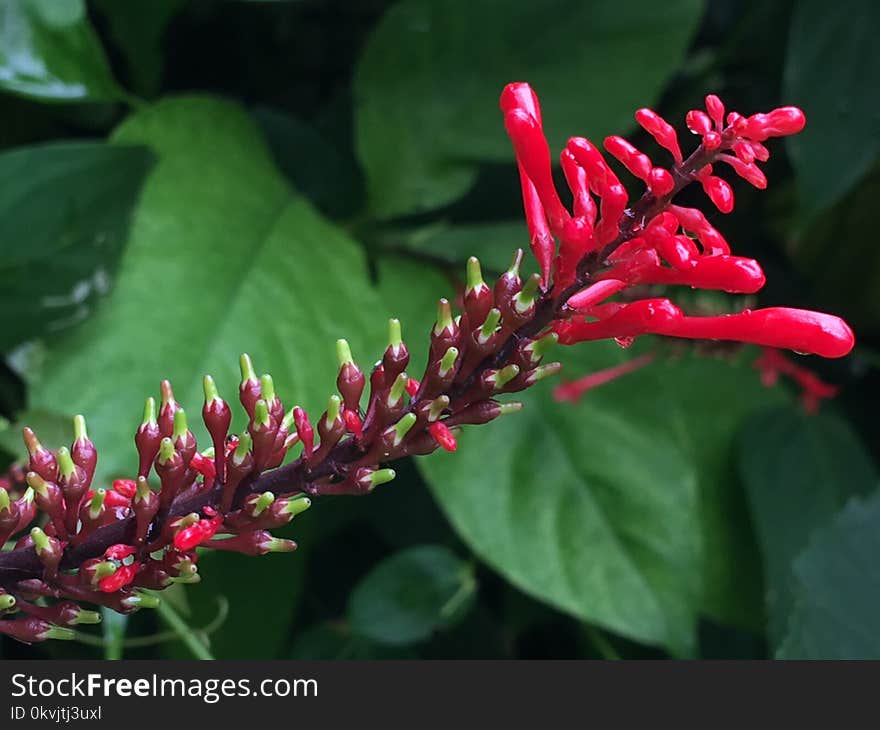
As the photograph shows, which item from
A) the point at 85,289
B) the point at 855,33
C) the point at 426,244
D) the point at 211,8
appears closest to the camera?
the point at 85,289

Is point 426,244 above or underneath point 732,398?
above

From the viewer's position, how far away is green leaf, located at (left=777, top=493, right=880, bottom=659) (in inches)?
26.8

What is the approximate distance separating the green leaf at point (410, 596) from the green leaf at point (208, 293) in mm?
176

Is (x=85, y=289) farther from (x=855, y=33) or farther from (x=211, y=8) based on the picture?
(x=855, y=33)

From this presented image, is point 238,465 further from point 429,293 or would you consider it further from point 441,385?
point 429,293

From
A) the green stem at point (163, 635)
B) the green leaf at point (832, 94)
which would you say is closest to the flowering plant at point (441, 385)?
the green stem at point (163, 635)

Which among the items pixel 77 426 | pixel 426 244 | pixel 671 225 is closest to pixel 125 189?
pixel 426 244

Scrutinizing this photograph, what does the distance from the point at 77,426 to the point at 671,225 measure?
229 millimetres

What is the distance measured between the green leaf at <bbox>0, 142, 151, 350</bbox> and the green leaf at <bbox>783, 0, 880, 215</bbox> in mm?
558

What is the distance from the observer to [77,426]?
370mm

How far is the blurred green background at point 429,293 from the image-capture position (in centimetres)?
75

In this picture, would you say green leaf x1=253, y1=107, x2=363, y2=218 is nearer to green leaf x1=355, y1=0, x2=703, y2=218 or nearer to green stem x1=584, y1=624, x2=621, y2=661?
green leaf x1=355, y1=0, x2=703, y2=218

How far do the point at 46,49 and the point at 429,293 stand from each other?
384mm

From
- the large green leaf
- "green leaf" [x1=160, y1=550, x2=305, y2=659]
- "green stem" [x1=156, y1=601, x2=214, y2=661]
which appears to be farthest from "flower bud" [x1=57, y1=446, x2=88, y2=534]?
the large green leaf
